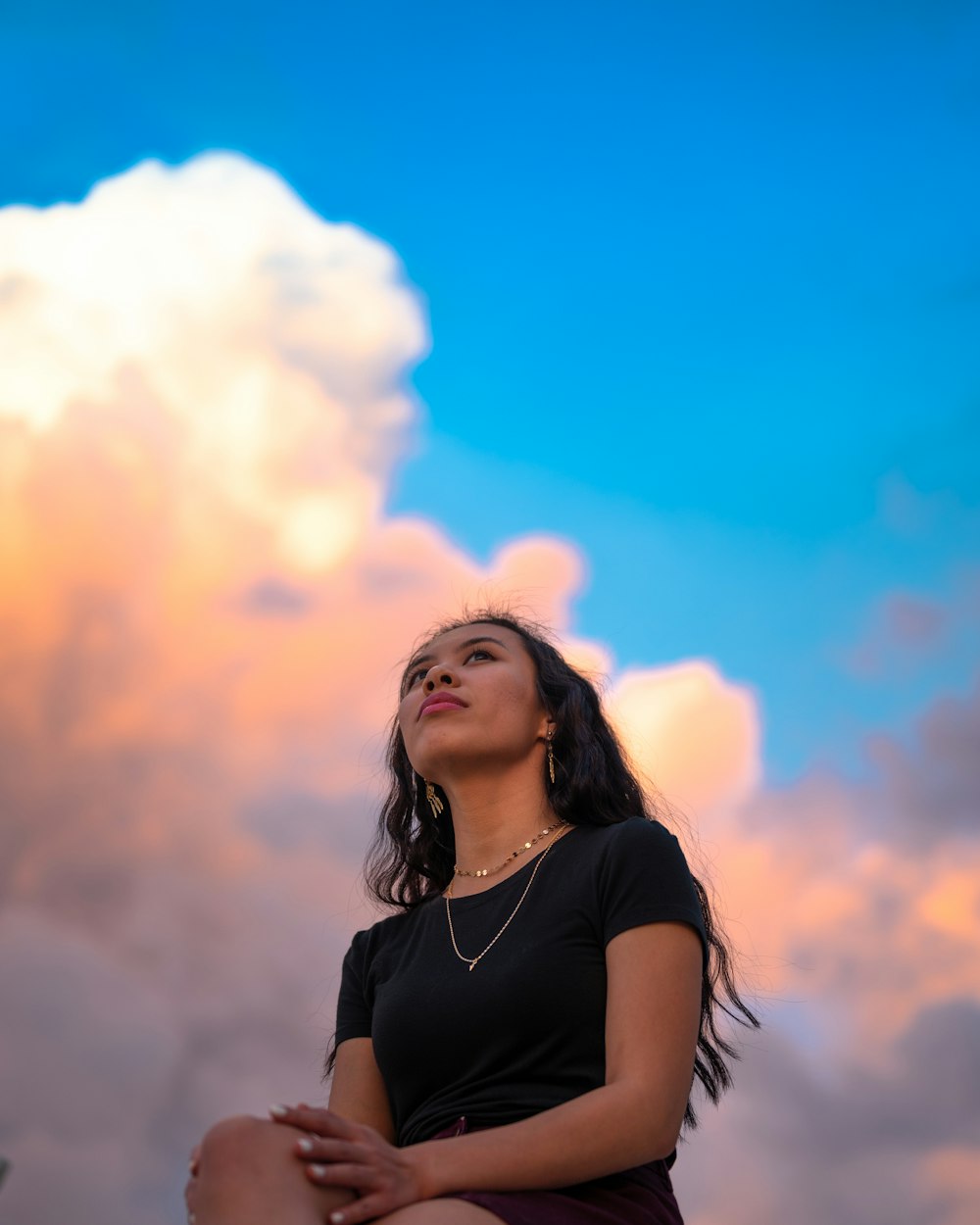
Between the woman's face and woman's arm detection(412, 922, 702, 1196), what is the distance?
3.37ft

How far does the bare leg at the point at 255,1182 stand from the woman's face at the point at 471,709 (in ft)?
5.70

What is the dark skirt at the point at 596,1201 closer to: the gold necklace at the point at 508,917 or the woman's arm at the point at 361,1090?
the gold necklace at the point at 508,917

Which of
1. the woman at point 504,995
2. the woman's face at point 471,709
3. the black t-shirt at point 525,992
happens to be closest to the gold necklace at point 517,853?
the woman at point 504,995

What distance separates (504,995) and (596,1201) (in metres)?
0.58

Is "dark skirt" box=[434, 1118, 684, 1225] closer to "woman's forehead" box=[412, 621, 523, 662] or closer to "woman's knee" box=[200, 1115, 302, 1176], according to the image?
"woman's knee" box=[200, 1115, 302, 1176]

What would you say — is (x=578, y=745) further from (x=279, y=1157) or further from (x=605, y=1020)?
(x=279, y=1157)

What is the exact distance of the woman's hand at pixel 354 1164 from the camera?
251cm

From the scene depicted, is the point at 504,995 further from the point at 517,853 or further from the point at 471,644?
the point at 471,644

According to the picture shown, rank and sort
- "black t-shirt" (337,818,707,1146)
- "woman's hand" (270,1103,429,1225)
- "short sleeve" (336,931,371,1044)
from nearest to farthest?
"woman's hand" (270,1103,429,1225), "black t-shirt" (337,818,707,1146), "short sleeve" (336,931,371,1044)

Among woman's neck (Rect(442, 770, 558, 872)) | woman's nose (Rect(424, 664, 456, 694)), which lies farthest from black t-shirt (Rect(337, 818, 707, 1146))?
woman's nose (Rect(424, 664, 456, 694))

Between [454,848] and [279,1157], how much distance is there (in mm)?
2198

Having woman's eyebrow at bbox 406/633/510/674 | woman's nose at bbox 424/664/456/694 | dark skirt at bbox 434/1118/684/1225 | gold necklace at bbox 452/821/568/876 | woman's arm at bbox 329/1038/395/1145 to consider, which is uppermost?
woman's eyebrow at bbox 406/633/510/674

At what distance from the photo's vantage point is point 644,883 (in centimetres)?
337

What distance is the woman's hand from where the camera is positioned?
251 centimetres
